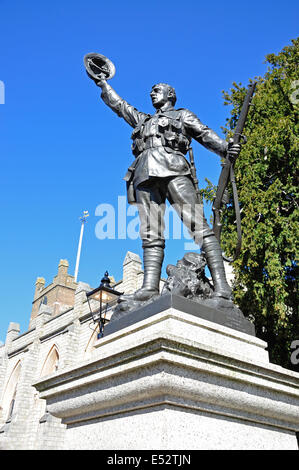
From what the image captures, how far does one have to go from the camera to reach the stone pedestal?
8.05 ft

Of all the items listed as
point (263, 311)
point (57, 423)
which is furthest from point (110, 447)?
point (57, 423)

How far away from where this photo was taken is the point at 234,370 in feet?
8.95

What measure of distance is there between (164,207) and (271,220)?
29.8 feet

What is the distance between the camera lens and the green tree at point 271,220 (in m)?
11.6

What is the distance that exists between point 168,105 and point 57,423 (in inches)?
899

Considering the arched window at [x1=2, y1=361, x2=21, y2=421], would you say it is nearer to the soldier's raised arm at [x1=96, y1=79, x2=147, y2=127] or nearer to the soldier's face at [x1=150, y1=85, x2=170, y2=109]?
the soldier's raised arm at [x1=96, y1=79, x2=147, y2=127]

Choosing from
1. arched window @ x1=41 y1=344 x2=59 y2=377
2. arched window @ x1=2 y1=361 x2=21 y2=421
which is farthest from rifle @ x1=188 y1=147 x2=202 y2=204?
arched window @ x1=2 y1=361 x2=21 y2=421

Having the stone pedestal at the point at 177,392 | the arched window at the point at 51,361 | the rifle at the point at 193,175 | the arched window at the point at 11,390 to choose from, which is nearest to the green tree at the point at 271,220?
the rifle at the point at 193,175

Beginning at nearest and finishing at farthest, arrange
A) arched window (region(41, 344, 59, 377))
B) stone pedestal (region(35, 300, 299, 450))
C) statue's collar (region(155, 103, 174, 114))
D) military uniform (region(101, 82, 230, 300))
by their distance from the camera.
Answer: stone pedestal (region(35, 300, 299, 450)), military uniform (region(101, 82, 230, 300)), statue's collar (region(155, 103, 174, 114)), arched window (region(41, 344, 59, 377))

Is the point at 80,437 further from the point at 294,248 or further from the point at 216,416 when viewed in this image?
the point at 294,248

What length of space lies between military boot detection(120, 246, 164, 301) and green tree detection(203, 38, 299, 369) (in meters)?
7.93

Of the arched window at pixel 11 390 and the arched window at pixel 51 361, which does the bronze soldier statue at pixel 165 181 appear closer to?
the arched window at pixel 51 361

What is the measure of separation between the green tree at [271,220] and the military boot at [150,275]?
793 cm

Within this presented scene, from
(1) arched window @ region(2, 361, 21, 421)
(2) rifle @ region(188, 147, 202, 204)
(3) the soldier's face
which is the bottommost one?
(2) rifle @ region(188, 147, 202, 204)
